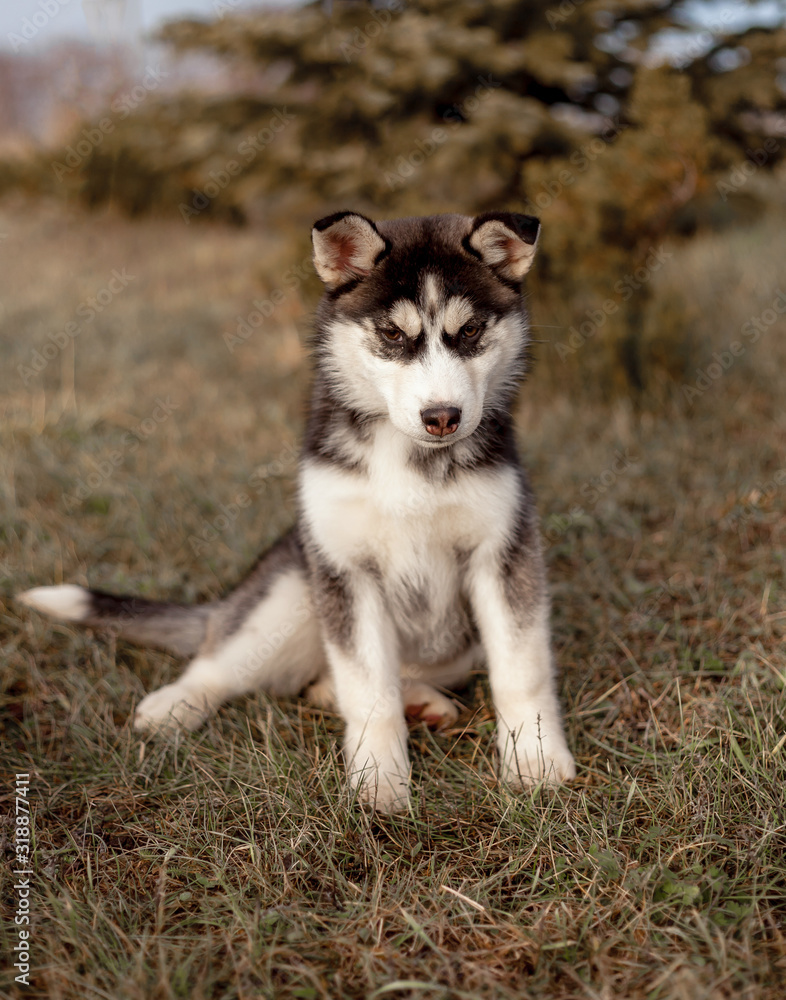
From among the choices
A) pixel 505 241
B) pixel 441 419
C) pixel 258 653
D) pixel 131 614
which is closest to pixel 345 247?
pixel 505 241

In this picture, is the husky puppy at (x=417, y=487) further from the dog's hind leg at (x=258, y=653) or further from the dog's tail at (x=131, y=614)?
the dog's tail at (x=131, y=614)

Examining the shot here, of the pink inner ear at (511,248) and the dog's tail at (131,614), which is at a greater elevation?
the pink inner ear at (511,248)

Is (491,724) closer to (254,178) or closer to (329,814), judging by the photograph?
(329,814)

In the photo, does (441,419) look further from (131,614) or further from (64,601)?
(64,601)

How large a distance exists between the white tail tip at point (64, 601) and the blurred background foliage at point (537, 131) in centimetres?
382

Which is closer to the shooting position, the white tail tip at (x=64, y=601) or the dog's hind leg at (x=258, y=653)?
the dog's hind leg at (x=258, y=653)

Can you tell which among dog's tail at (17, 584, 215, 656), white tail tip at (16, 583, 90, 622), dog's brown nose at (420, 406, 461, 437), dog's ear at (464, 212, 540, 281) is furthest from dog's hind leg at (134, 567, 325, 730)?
dog's ear at (464, 212, 540, 281)

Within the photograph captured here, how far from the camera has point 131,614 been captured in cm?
340

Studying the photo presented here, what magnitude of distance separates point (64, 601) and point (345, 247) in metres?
1.85

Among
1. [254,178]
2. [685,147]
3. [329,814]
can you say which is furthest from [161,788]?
[254,178]

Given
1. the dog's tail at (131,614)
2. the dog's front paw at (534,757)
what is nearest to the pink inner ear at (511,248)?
the dog's front paw at (534,757)

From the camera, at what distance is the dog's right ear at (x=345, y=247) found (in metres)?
2.53

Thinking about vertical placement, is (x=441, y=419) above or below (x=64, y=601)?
above

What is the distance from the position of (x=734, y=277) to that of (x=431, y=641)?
5913mm
